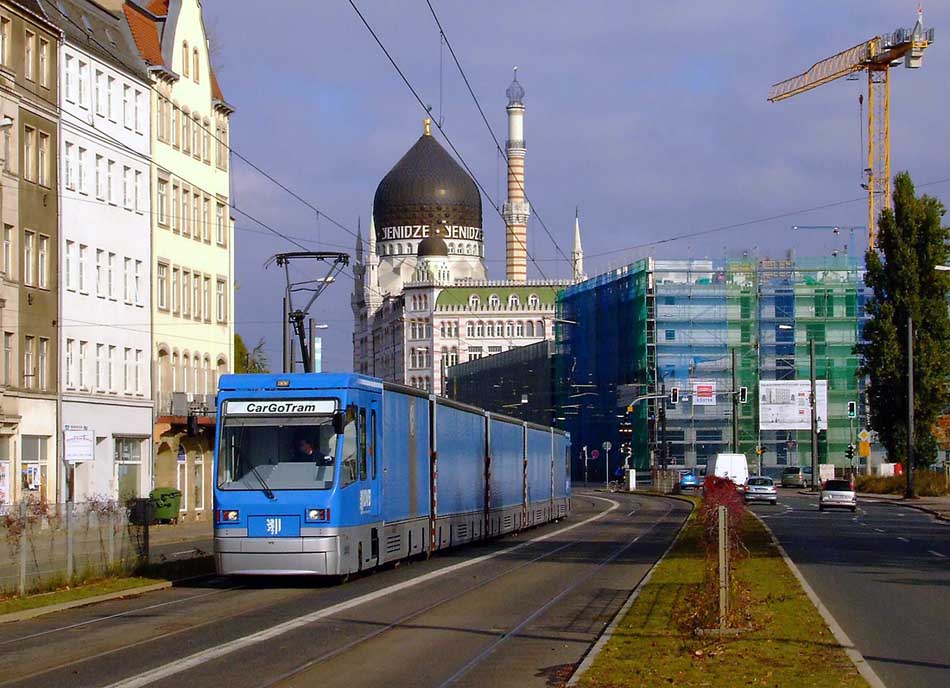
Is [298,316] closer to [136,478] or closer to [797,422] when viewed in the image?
[136,478]

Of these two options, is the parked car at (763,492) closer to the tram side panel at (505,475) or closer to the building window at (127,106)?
the tram side panel at (505,475)

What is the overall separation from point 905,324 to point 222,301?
30775 mm

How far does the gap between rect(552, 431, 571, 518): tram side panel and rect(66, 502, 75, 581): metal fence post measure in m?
30.6

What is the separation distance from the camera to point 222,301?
6750cm

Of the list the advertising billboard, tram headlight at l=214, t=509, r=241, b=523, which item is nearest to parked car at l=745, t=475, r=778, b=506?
the advertising billboard

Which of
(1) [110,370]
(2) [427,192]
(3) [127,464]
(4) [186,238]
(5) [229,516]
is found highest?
(2) [427,192]

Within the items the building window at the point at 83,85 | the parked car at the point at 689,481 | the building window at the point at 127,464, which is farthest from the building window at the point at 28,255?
the parked car at the point at 689,481

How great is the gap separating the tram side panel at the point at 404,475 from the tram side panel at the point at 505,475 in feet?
28.6

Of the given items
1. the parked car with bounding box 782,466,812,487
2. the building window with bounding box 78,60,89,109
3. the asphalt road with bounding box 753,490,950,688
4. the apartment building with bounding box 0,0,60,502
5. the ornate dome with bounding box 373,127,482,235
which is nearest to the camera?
the asphalt road with bounding box 753,490,950,688

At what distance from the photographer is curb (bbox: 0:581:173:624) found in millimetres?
20453

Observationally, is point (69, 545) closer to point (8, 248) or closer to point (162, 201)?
point (8, 248)

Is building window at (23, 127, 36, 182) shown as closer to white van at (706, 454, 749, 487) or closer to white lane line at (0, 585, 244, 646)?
white lane line at (0, 585, 244, 646)

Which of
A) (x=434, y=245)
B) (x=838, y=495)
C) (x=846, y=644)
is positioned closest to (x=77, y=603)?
(x=846, y=644)

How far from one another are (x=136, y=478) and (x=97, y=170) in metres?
10.3
